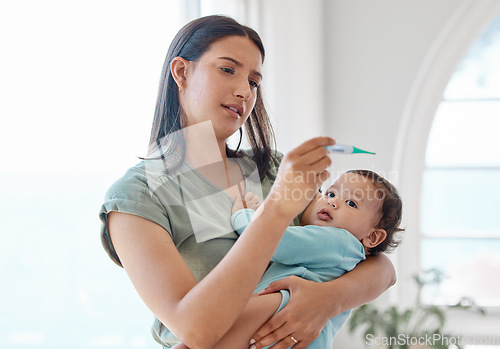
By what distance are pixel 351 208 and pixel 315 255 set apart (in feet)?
0.62

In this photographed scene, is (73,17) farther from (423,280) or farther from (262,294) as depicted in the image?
(423,280)

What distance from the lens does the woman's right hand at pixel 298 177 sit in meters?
0.87

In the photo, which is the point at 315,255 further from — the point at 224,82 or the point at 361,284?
the point at 224,82

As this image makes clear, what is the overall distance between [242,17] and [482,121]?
176cm

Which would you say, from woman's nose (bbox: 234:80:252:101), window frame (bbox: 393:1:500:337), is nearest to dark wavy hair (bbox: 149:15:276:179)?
woman's nose (bbox: 234:80:252:101)

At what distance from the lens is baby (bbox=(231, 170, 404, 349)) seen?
1084mm

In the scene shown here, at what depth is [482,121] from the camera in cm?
307

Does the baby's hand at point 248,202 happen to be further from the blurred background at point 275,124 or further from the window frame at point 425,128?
the window frame at point 425,128

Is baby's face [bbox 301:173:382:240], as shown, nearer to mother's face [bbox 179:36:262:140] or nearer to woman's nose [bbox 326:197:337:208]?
woman's nose [bbox 326:197:337:208]

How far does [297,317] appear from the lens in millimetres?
988

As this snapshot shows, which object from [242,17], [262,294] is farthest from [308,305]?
[242,17]

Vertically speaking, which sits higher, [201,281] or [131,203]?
[131,203]

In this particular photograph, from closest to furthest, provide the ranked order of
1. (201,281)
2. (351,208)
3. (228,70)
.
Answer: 1. (201,281)
2. (228,70)
3. (351,208)

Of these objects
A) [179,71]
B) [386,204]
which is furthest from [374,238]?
[179,71]
